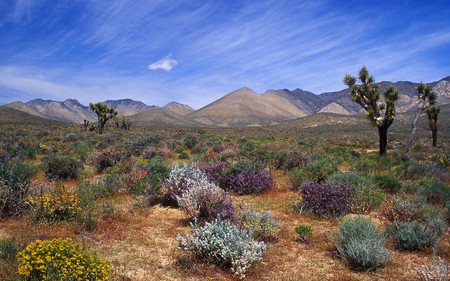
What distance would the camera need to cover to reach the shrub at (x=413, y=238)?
4.53 meters

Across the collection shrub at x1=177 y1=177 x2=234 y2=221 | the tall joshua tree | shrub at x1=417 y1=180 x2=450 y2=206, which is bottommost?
shrub at x1=417 y1=180 x2=450 y2=206

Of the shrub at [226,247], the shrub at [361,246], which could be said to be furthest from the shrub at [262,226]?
the shrub at [361,246]

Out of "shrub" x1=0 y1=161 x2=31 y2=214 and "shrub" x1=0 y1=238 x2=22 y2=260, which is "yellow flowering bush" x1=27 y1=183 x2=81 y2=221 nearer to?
"shrub" x1=0 y1=161 x2=31 y2=214

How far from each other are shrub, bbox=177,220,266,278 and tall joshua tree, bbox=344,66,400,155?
16.9m

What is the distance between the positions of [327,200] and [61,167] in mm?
9071

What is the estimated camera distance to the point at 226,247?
12.4 ft

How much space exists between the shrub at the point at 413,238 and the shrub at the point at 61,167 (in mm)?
10018

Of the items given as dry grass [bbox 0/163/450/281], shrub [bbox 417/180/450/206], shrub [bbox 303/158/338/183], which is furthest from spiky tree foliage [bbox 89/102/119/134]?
shrub [bbox 417/180/450/206]

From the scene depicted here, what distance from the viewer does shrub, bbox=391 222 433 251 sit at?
4527mm

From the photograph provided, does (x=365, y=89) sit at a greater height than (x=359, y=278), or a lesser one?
greater

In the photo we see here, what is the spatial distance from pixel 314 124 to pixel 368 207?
328 ft

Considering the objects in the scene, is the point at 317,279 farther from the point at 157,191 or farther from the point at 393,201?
the point at 157,191

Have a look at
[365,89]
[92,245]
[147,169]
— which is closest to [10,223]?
[92,245]

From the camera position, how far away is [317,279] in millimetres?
3682
